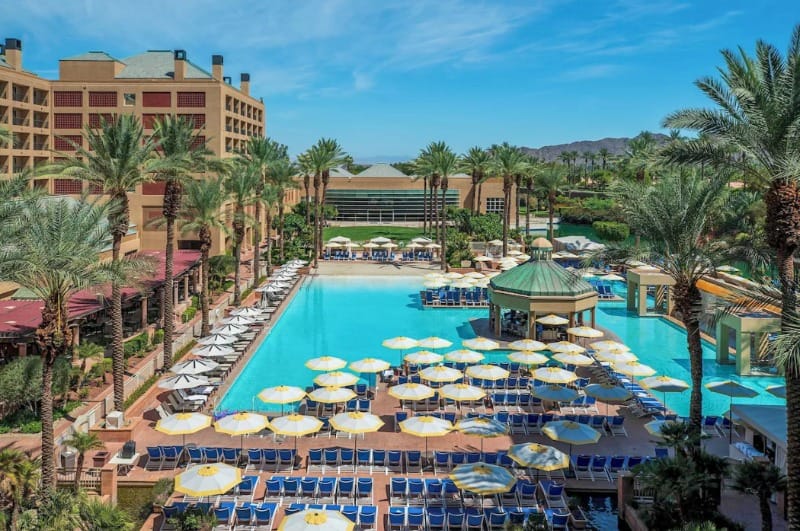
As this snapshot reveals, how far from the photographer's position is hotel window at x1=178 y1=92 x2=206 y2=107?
5544cm

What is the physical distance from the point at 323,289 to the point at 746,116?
3655 cm

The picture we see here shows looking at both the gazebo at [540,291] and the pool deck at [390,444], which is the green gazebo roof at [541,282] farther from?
the pool deck at [390,444]

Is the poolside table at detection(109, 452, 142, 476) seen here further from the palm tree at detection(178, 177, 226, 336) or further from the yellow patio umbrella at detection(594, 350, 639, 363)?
the yellow patio umbrella at detection(594, 350, 639, 363)

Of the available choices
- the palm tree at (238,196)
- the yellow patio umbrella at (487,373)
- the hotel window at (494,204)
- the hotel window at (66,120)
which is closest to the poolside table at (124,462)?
the yellow patio umbrella at (487,373)

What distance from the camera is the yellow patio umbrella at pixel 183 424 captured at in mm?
18391

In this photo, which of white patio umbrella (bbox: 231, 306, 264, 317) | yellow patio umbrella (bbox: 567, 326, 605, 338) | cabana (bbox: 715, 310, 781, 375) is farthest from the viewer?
white patio umbrella (bbox: 231, 306, 264, 317)

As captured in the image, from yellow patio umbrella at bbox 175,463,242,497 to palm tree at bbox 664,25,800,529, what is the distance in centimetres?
1145

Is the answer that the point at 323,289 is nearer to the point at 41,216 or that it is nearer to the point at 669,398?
the point at 669,398

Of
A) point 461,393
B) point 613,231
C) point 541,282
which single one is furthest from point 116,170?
point 613,231

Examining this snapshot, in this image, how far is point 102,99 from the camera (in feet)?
183

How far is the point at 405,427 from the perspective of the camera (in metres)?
18.7

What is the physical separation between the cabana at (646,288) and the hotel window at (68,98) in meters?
44.4

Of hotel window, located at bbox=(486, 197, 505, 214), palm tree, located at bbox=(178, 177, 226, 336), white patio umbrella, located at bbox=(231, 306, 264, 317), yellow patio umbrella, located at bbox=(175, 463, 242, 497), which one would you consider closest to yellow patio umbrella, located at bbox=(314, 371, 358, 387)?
yellow patio umbrella, located at bbox=(175, 463, 242, 497)

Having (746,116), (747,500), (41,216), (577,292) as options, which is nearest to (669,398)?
(577,292)
